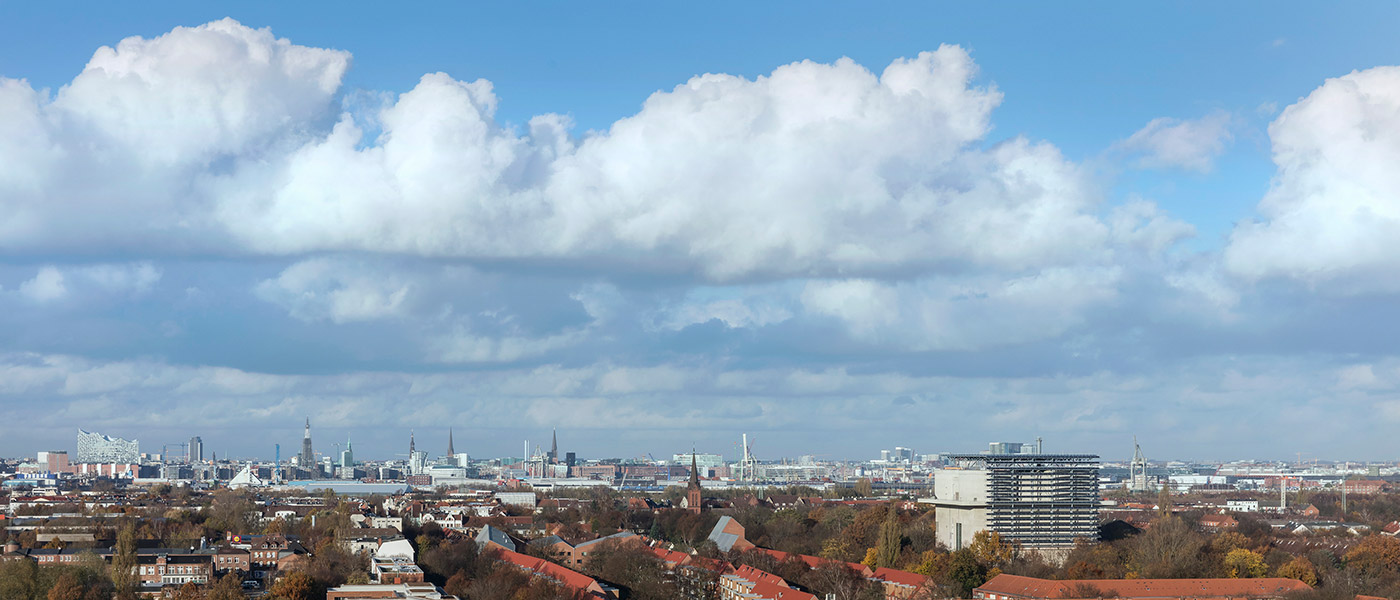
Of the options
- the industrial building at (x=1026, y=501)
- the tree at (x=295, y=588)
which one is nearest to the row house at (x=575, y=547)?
the industrial building at (x=1026, y=501)

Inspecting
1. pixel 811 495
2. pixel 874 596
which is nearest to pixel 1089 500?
pixel 874 596

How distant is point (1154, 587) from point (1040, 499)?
1005 inches

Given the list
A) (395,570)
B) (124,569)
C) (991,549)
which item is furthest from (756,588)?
(124,569)

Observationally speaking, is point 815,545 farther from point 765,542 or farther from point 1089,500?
point 1089,500

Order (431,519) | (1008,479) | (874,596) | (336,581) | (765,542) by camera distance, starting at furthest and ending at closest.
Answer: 1. (431,519)
2. (765,542)
3. (1008,479)
4. (336,581)
5. (874,596)

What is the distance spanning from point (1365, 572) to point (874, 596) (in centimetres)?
3024

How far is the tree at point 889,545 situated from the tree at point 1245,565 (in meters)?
19.5

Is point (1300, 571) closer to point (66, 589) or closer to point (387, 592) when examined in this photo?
point (387, 592)

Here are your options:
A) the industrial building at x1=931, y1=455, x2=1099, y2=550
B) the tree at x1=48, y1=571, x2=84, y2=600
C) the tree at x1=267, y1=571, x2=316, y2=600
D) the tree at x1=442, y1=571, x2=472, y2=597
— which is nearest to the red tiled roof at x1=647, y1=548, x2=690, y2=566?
the tree at x1=442, y1=571, x2=472, y2=597

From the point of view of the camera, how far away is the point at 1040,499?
101m

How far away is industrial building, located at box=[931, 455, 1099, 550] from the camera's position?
327 ft

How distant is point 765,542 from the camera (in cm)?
11631

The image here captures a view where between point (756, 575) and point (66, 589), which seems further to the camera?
point (756, 575)

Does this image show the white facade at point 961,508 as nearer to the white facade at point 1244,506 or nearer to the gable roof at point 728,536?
the gable roof at point 728,536
